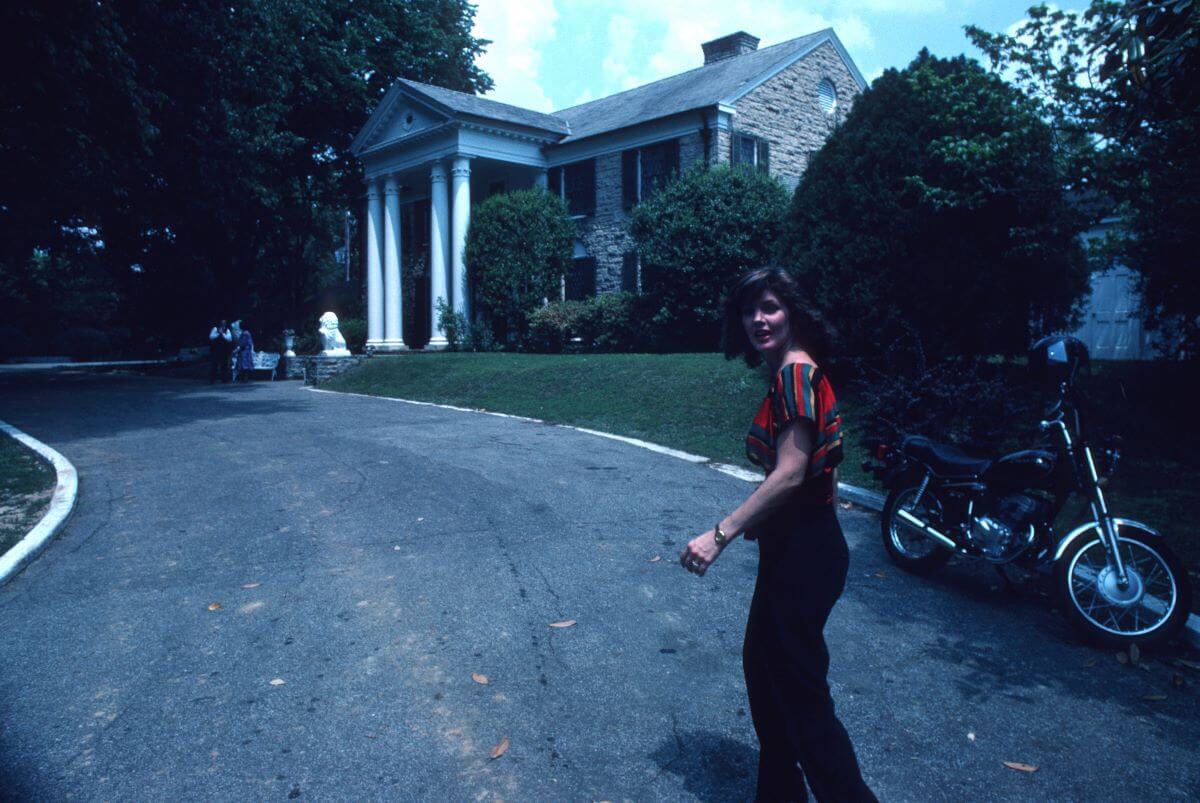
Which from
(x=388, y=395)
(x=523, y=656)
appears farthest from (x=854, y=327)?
(x=388, y=395)

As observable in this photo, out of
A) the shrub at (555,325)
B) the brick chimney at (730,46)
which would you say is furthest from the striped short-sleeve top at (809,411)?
the brick chimney at (730,46)

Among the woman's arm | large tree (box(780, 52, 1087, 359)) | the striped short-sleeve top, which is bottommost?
the woman's arm

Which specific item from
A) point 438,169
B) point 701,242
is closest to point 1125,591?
point 701,242

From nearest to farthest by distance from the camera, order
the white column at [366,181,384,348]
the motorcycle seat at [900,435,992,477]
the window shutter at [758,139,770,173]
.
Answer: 1. the motorcycle seat at [900,435,992,477]
2. the window shutter at [758,139,770,173]
3. the white column at [366,181,384,348]

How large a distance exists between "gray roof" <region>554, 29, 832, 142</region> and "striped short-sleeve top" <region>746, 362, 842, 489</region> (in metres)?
23.4

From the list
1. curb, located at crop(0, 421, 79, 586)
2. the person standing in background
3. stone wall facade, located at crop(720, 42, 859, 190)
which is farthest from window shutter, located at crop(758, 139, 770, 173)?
curb, located at crop(0, 421, 79, 586)

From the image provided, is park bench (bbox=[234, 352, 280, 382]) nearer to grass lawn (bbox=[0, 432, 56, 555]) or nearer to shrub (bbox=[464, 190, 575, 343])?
shrub (bbox=[464, 190, 575, 343])

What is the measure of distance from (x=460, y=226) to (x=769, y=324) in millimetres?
25603

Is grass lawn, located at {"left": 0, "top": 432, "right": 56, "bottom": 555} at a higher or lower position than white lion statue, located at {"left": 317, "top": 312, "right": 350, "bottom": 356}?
lower

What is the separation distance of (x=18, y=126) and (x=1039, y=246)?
17.4 m

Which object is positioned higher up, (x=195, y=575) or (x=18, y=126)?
(x=18, y=126)

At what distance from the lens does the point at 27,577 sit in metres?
5.91

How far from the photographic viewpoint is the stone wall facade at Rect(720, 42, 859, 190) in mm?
25844

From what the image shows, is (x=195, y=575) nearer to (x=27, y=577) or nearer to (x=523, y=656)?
(x=27, y=577)
